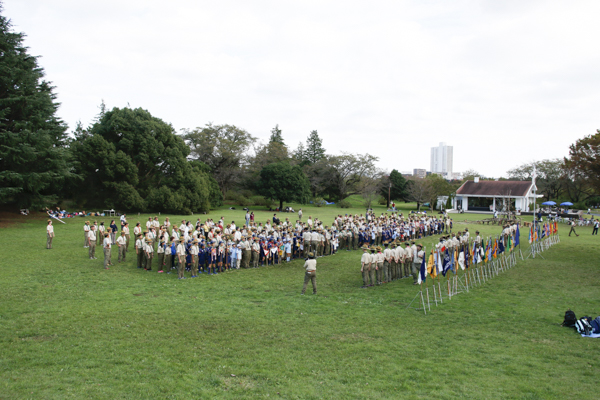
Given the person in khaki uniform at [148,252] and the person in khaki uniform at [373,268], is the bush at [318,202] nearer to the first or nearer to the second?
the person in khaki uniform at [148,252]

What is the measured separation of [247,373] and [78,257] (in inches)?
609

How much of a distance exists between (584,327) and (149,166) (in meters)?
42.4

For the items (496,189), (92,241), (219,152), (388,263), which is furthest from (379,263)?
(496,189)

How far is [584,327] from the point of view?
9.89 m

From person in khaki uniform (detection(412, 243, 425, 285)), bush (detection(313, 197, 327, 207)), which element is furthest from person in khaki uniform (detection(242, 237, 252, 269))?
bush (detection(313, 197, 327, 207))

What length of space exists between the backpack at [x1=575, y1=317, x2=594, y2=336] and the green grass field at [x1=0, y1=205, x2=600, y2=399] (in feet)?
1.01

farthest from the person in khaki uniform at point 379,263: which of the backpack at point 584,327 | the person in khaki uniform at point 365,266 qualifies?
the backpack at point 584,327

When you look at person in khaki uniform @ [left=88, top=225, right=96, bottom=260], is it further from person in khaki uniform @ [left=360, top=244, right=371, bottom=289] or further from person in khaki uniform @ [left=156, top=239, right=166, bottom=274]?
person in khaki uniform @ [left=360, top=244, right=371, bottom=289]

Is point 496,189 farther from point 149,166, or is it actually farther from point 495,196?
point 149,166

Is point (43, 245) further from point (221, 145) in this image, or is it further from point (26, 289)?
point (221, 145)

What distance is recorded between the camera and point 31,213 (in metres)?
34.0

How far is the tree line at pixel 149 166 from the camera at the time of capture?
1174 inches

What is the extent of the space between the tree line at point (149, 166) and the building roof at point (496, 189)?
13.8ft

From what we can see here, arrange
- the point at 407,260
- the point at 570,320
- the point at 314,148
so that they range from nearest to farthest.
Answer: the point at 570,320, the point at 407,260, the point at 314,148
